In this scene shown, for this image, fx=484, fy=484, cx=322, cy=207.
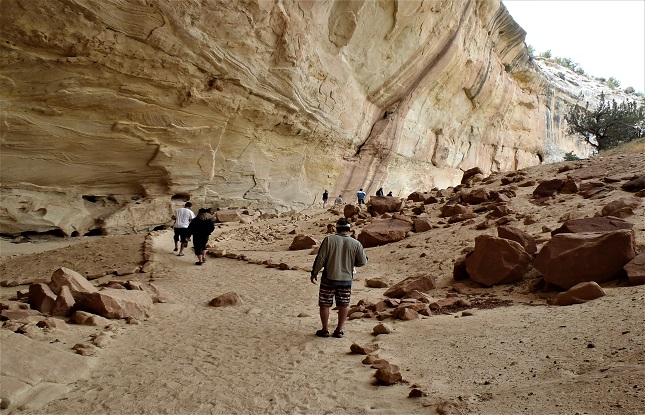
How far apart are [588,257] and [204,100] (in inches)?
461

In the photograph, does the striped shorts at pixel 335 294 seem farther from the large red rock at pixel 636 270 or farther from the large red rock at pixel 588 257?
the large red rock at pixel 636 270

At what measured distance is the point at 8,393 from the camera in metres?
3.27

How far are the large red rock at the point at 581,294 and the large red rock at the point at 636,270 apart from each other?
15.6 inches

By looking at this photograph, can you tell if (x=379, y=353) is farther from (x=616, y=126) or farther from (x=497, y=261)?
(x=616, y=126)

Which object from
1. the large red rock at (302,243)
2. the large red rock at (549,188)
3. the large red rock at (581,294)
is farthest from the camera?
the large red rock at (302,243)

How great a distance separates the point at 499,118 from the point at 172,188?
982 inches

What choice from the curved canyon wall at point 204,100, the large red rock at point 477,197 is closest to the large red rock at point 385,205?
the large red rock at point 477,197

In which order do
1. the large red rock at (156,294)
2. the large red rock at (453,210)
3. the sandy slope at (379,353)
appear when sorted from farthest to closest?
the large red rock at (453,210) < the large red rock at (156,294) < the sandy slope at (379,353)

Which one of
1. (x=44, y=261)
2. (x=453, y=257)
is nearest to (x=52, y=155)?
(x=44, y=261)

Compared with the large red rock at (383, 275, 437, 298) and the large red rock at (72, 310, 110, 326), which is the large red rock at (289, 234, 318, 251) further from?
the large red rock at (72, 310, 110, 326)

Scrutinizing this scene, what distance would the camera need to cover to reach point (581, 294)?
4.84m

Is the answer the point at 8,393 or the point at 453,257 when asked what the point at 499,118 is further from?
the point at 8,393

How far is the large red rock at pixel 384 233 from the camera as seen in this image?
33.7 ft

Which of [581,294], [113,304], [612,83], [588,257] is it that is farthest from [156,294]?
[612,83]
